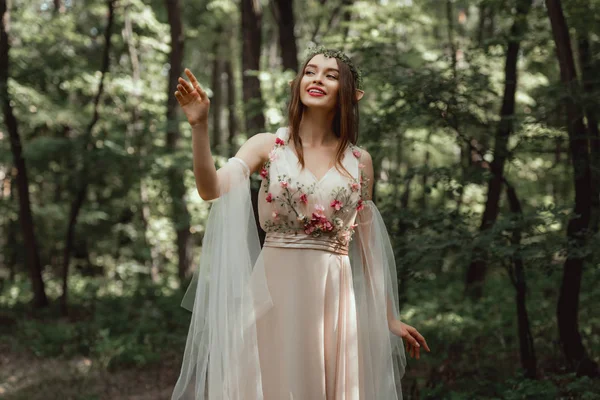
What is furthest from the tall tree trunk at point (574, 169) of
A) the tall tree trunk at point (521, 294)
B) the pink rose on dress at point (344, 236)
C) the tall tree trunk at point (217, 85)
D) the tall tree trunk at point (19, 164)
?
the tall tree trunk at point (217, 85)

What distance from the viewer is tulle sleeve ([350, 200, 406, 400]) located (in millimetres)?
3033

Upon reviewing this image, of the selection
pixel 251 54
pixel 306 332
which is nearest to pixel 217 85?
pixel 251 54

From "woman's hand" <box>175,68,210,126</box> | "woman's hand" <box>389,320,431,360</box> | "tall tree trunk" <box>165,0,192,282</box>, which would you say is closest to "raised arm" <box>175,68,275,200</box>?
"woman's hand" <box>175,68,210,126</box>

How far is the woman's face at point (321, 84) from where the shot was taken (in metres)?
2.95

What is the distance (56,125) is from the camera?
1209 centimetres

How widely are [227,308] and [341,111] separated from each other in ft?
3.51

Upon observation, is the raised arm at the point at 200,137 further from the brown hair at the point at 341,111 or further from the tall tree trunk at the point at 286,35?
the tall tree trunk at the point at 286,35

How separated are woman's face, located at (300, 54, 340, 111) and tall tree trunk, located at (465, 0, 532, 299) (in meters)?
2.08

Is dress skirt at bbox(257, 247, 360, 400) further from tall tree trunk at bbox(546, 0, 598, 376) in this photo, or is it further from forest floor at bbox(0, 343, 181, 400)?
forest floor at bbox(0, 343, 181, 400)

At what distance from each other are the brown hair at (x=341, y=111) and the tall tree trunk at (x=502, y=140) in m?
1.91

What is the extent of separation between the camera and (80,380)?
6371mm

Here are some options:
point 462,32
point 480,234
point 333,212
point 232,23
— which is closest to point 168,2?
point 232,23

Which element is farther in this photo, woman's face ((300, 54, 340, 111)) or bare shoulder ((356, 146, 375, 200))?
bare shoulder ((356, 146, 375, 200))

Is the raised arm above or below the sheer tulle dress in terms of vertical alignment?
above
